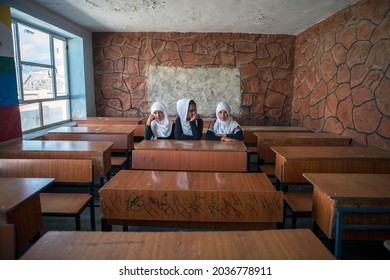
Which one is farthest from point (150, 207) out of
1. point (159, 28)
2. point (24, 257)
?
point (159, 28)

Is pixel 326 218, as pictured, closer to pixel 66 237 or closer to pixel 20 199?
pixel 66 237

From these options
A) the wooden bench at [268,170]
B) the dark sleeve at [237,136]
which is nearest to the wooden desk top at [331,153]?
the wooden bench at [268,170]

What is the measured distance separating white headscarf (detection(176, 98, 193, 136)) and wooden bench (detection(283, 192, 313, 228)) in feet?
5.07

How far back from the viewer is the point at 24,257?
3.35ft

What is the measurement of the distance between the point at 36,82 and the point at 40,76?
16 centimetres

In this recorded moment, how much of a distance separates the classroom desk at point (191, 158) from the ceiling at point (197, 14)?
1.99 m

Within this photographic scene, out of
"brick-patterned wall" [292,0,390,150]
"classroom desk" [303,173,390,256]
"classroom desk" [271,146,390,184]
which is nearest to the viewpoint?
"classroom desk" [303,173,390,256]

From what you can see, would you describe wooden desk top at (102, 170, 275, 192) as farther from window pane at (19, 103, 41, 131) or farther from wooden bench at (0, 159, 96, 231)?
window pane at (19, 103, 41, 131)

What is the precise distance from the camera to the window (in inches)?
151

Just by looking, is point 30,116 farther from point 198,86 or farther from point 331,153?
point 331,153

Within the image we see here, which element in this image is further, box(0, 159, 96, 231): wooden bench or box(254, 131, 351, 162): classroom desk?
box(254, 131, 351, 162): classroom desk

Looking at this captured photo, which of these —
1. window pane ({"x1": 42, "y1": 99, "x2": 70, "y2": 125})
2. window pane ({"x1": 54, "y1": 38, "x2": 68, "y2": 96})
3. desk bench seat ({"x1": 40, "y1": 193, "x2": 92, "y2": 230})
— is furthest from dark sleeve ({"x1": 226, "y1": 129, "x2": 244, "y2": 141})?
window pane ({"x1": 54, "y1": 38, "x2": 68, "y2": 96})

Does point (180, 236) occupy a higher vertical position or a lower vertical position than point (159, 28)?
lower

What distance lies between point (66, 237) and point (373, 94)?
3278mm
